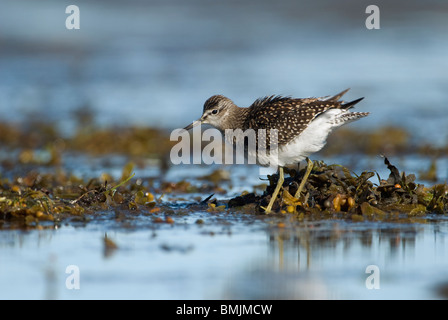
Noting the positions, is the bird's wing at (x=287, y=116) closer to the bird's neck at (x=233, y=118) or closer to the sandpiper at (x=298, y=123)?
the sandpiper at (x=298, y=123)

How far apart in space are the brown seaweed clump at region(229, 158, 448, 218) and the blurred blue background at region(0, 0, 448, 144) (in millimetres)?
4599

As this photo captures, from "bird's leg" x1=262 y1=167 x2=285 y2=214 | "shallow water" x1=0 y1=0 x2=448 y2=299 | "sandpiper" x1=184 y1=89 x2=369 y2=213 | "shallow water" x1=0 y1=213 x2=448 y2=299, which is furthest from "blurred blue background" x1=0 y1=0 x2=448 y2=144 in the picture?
"shallow water" x1=0 y1=213 x2=448 y2=299

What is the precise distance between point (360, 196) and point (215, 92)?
7764 millimetres

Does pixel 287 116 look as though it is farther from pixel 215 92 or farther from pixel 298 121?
pixel 215 92

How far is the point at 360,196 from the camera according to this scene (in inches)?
254

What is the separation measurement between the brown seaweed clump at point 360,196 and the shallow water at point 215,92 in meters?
0.24

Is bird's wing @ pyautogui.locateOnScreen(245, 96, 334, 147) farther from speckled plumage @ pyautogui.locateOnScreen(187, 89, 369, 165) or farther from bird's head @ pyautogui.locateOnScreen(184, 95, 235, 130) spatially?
bird's head @ pyautogui.locateOnScreen(184, 95, 235, 130)

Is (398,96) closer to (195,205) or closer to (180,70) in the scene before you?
(180,70)

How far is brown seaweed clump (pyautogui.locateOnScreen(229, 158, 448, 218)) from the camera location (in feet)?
20.8

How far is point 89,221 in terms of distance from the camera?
20.2 feet

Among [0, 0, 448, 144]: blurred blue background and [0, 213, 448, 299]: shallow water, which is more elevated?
[0, 0, 448, 144]: blurred blue background

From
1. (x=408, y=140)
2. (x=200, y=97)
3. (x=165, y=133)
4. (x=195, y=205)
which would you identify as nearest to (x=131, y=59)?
(x=200, y=97)

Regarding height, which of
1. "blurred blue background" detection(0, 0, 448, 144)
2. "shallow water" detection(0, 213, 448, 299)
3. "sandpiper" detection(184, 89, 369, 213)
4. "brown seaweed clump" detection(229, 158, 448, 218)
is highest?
"blurred blue background" detection(0, 0, 448, 144)

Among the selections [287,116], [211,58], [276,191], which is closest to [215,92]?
[211,58]
